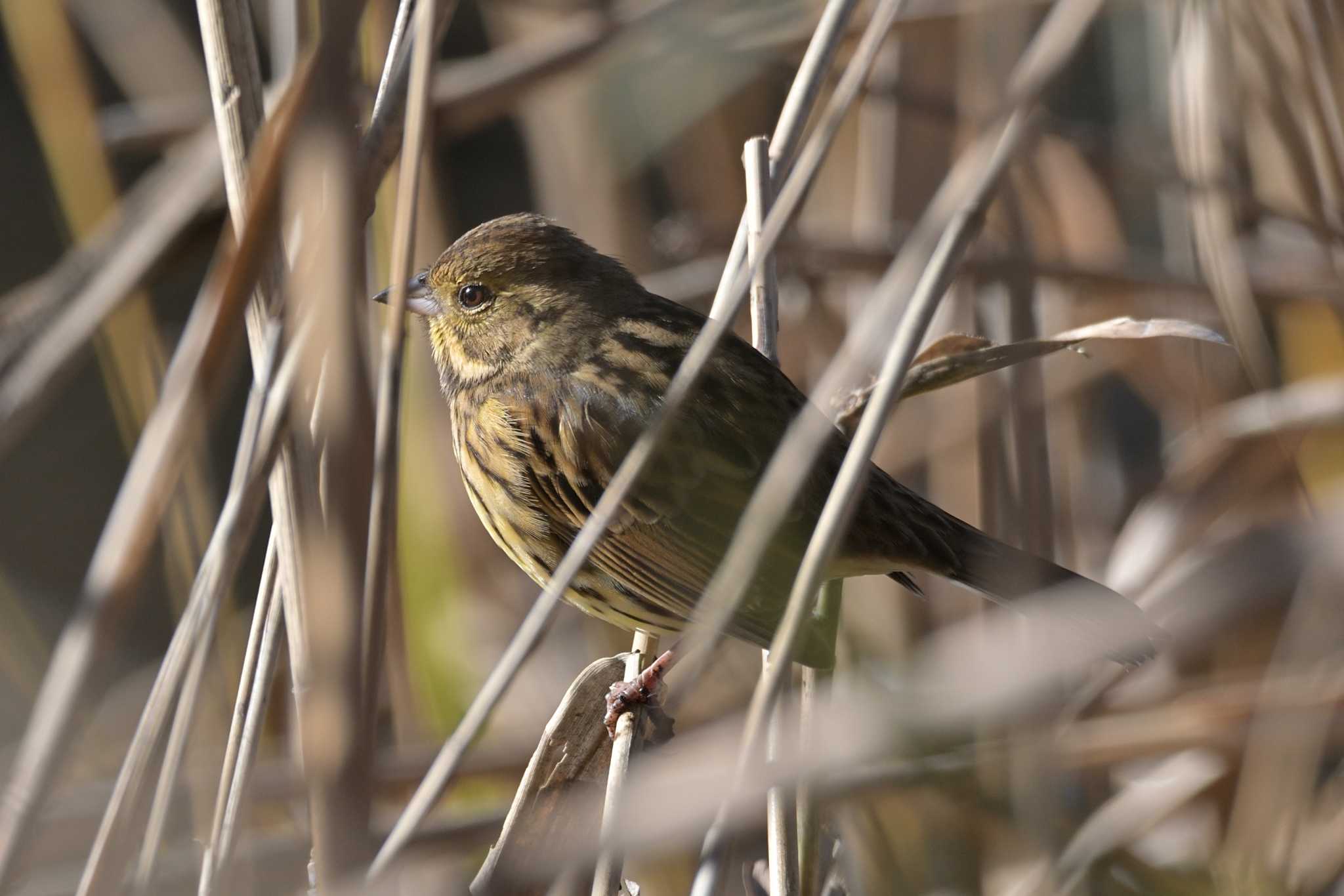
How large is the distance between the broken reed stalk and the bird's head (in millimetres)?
1166

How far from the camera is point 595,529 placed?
1698mm

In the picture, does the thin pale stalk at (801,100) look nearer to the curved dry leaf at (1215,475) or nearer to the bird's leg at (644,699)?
the bird's leg at (644,699)

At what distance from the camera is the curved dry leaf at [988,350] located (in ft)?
7.06

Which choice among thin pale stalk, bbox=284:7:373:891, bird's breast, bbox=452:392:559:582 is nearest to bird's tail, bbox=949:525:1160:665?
bird's breast, bbox=452:392:559:582

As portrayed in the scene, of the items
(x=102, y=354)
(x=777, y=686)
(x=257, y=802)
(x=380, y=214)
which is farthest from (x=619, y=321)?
(x=777, y=686)

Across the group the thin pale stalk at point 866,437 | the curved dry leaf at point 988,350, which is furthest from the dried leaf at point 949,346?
the thin pale stalk at point 866,437

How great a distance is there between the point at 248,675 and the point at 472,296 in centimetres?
128

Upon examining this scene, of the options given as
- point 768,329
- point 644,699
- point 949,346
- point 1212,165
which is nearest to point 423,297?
point 768,329

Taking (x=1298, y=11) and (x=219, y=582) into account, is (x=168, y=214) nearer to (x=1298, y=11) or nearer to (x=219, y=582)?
(x=219, y=582)

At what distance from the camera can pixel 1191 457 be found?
10.1 feet

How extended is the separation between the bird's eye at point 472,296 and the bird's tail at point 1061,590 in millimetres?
1185

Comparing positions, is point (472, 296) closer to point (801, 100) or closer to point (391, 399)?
point (801, 100)

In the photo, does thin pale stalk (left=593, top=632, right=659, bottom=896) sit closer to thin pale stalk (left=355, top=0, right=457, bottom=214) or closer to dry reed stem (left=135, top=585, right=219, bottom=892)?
dry reed stem (left=135, top=585, right=219, bottom=892)

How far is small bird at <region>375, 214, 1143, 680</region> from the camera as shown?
8.56ft
